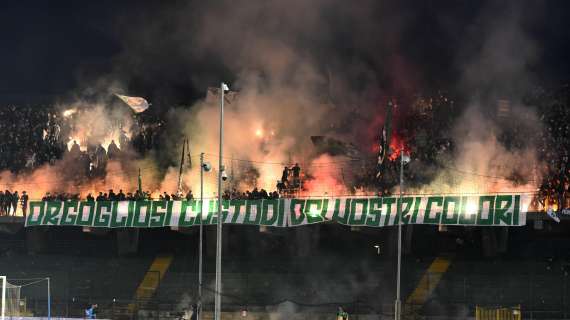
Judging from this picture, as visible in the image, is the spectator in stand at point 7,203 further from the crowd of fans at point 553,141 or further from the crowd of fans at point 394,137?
the crowd of fans at point 553,141

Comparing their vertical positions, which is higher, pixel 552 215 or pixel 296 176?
pixel 296 176

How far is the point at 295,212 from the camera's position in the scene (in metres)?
39.6

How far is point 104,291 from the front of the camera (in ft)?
139

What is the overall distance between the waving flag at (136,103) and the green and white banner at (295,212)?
12719 millimetres

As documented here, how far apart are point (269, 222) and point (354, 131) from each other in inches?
491

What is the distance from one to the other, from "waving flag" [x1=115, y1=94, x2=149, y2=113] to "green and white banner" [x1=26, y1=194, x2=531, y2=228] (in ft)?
41.7

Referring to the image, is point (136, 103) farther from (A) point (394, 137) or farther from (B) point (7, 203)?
(A) point (394, 137)

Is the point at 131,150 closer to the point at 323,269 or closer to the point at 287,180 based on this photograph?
the point at 287,180

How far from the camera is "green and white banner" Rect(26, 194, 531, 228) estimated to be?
36469mm

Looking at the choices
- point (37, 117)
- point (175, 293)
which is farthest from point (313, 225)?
point (37, 117)

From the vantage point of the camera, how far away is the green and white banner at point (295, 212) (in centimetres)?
3647

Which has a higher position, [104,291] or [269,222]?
[269,222]

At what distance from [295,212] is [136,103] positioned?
65.2ft

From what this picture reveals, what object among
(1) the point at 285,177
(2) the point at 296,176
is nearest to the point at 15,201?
(1) the point at 285,177
